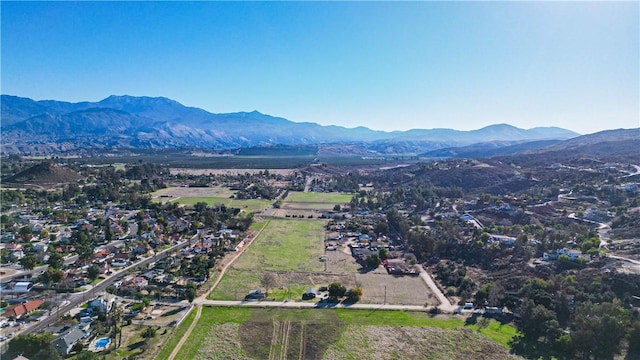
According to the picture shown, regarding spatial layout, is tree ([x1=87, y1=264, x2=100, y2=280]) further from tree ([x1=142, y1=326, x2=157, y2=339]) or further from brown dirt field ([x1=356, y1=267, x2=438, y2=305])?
brown dirt field ([x1=356, y1=267, x2=438, y2=305])

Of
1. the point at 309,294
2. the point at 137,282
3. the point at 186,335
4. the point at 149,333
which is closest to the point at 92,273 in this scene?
the point at 137,282

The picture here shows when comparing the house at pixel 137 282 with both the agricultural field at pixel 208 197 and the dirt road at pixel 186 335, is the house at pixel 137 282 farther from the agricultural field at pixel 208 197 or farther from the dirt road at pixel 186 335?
the agricultural field at pixel 208 197

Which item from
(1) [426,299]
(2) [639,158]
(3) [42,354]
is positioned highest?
(2) [639,158]

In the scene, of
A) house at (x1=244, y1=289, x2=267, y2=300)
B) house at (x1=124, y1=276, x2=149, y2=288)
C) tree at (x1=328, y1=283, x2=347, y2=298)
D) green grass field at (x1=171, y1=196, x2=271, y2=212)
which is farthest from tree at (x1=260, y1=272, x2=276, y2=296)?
green grass field at (x1=171, y1=196, x2=271, y2=212)

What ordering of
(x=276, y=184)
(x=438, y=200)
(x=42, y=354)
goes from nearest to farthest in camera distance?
(x=42, y=354), (x=438, y=200), (x=276, y=184)

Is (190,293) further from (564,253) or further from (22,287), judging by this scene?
(564,253)

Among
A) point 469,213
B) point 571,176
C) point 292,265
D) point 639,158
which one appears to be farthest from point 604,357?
point 639,158

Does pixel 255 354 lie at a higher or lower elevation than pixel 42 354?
lower

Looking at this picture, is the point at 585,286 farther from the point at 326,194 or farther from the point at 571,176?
the point at 326,194
